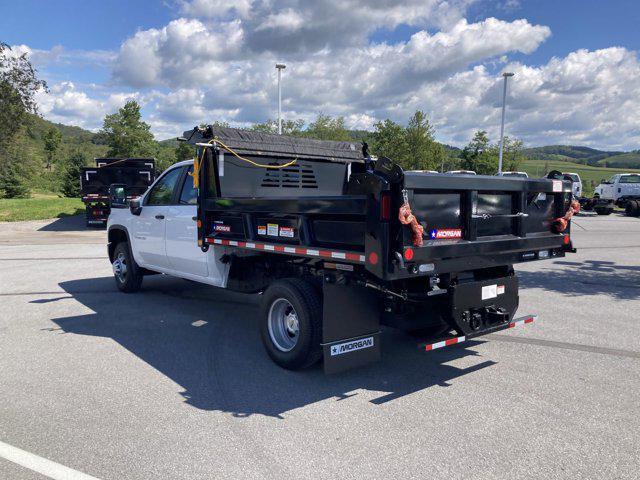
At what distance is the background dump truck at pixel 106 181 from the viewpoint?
19219 mm

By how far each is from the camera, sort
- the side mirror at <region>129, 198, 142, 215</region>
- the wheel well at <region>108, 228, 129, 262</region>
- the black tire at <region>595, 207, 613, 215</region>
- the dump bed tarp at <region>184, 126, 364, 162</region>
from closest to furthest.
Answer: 1. the dump bed tarp at <region>184, 126, 364, 162</region>
2. the side mirror at <region>129, 198, 142, 215</region>
3. the wheel well at <region>108, 228, 129, 262</region>
4. the black tire at <region>595, 207, 613, 215</region>

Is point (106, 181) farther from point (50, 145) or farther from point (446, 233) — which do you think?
point (50, 145)

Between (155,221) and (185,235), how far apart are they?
1.01 meters

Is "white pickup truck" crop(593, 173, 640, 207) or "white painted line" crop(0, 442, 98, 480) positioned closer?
"white painted line" crop(0, 442, 98, 480)

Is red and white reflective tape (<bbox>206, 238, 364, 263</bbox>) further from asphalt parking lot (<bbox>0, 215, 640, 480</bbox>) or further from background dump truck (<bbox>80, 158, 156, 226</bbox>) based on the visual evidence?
background dump truck (<bbox>80, 158, 156, 226</bbox>)

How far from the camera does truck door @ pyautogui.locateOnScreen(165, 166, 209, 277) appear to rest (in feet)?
20.6

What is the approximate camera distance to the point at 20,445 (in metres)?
3.41

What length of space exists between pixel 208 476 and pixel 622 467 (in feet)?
8.22

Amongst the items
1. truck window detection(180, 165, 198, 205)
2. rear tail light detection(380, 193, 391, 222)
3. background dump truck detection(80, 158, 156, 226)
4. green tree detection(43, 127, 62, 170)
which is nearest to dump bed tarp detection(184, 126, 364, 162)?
truck window detection(180, 165, 198, 205)

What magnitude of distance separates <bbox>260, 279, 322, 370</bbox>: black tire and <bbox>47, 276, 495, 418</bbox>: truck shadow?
0.54 ft

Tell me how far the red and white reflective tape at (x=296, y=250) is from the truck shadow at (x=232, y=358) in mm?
1128

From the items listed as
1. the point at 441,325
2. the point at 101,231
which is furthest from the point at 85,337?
the point at 101,231

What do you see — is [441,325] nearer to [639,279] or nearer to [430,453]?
[430,453]

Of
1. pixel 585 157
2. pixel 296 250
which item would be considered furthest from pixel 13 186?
pixel 585 157
